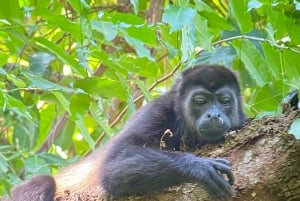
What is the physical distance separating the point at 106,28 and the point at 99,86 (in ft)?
1.13

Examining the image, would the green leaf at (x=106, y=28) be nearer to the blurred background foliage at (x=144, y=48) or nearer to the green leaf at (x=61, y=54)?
the blurred background foliage at (x=144, y=48)

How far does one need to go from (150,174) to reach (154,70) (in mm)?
796

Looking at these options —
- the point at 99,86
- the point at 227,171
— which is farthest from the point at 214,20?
the point at 227,171

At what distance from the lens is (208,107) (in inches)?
176

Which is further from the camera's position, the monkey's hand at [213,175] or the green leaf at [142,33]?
the green leaf at [142,33]

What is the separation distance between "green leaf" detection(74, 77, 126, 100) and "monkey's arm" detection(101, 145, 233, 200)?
1.07 ft

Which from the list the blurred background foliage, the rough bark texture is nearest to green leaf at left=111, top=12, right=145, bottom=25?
the blurred background foliage

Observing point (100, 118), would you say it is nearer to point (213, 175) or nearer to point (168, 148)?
point (168, 148)

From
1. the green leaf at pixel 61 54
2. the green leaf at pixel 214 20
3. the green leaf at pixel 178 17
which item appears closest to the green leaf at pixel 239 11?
the green leaf at pixel 214 20

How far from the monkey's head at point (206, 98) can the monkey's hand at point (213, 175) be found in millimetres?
815

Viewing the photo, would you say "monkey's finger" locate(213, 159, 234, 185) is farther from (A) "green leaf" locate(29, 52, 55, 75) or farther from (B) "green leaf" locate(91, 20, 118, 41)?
(A) "green leaf" locate(29, 52, 55, 75)

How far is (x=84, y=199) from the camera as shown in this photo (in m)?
3.62

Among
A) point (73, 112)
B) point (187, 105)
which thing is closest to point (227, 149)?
point (73, 112)

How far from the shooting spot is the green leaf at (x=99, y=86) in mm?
3812
